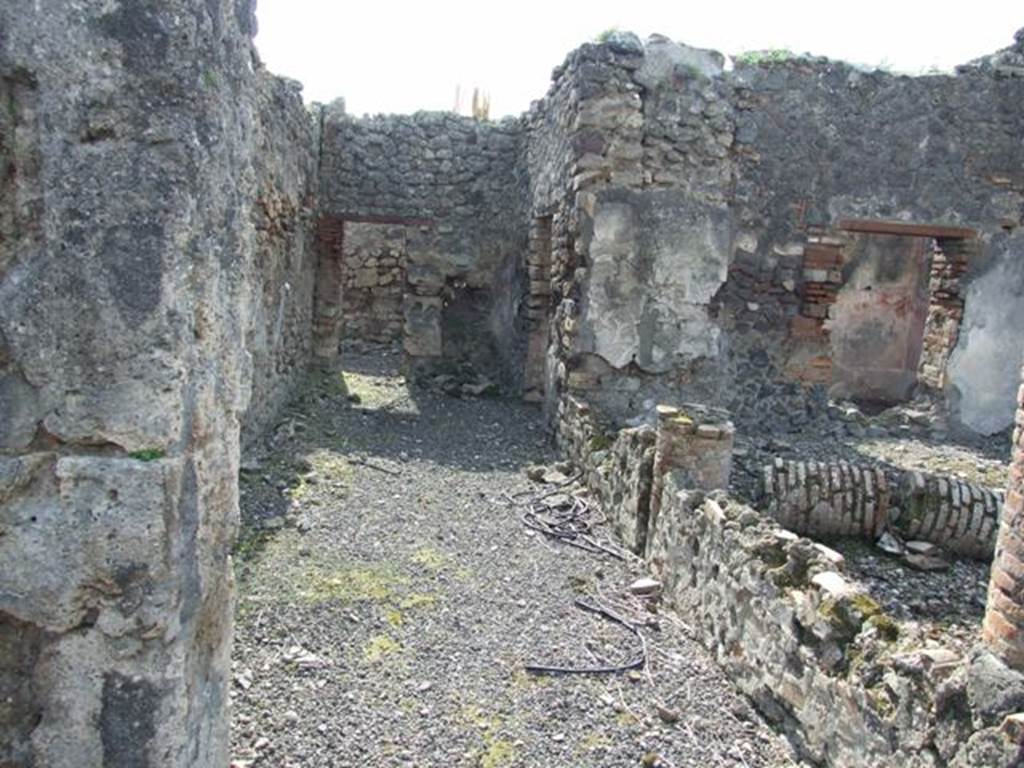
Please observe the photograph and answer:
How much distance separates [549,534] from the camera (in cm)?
577

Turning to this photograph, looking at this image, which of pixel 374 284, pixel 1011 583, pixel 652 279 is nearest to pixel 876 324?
pixel 652 279

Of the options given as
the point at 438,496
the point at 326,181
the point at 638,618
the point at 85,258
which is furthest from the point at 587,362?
the point at 85,258

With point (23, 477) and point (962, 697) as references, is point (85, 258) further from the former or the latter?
point (962, 697)

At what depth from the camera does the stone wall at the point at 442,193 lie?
10.6 m

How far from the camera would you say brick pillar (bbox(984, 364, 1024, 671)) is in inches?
109

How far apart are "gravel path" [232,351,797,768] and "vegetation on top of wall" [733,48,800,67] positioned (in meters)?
4.95

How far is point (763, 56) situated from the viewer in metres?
8.38

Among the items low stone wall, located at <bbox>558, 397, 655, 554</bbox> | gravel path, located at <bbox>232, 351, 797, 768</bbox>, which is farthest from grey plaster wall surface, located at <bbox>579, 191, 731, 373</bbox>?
gravel path, located at <bbox>232, 351, 797, 768</bbox>

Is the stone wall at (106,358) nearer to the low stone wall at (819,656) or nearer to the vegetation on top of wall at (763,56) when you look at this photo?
the low stone wall at (819,656)

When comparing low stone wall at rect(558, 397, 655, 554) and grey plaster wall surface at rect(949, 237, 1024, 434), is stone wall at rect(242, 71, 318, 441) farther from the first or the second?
grey plaster wall surface at rect(949, 237, 1024, 434)

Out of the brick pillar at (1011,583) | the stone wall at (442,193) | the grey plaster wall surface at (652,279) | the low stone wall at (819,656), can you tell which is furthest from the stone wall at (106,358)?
the stone wall at (442,193)

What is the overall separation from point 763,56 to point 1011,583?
6.89 metres

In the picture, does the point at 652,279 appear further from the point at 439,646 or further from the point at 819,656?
the point at 819,656

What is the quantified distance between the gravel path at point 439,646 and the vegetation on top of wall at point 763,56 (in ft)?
16.3
